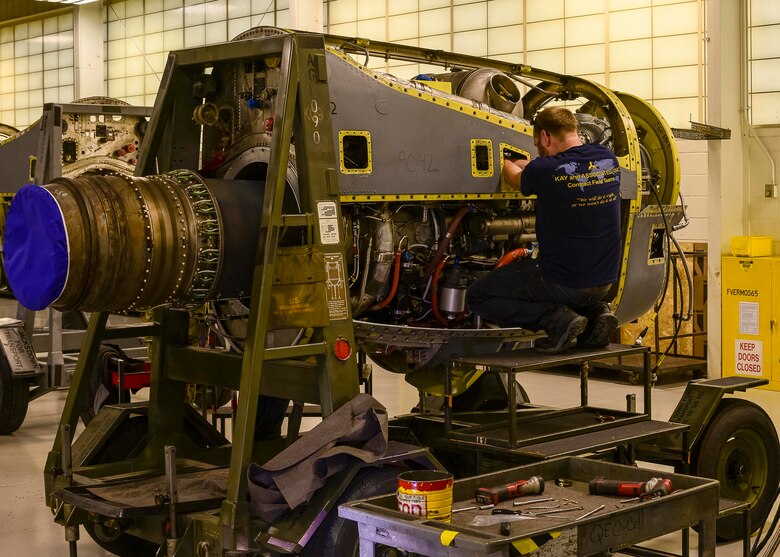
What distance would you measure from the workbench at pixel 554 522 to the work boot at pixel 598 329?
3.87 feet

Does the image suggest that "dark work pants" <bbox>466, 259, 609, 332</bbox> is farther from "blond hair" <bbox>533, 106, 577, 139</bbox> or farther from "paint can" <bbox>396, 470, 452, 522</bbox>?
"paint can" <bbox>396, 470, 452, 522</bbox>

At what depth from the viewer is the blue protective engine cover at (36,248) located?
4.38 meters

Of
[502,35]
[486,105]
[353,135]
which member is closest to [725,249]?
[502,35]

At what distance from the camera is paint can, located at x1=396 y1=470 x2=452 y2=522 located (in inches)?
149

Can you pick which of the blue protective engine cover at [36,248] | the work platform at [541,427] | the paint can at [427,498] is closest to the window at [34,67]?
the work platform at [541,427]

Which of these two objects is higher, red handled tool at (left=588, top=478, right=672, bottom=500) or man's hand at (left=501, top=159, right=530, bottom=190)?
man's hand at (left=501, top=159, right=530, bottom=190)

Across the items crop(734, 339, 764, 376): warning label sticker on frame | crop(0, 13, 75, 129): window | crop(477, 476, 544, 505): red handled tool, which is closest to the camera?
crop(477, 476, 544, 505): red handled tool

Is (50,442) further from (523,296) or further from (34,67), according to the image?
(34,67)

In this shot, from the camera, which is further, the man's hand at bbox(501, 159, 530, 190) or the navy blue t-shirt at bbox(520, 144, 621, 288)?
the man's hand at bbox(501, 159, 530, 190)

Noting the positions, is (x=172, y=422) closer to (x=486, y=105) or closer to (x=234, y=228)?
(x=234, y=228)

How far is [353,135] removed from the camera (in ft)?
17.1

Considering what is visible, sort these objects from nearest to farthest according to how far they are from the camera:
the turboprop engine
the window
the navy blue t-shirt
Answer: the turboprop engine
the navy blue t-shirt
the window

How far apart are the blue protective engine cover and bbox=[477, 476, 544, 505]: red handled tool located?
1883 millimetres

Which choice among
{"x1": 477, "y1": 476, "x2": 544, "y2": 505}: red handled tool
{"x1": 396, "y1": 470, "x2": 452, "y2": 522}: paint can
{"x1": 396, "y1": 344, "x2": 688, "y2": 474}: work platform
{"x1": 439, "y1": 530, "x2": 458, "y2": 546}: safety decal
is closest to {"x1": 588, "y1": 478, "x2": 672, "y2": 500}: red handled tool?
{"x1": 477, "y1": 476, "x2": 544, "y2": 505}: red handled tool
